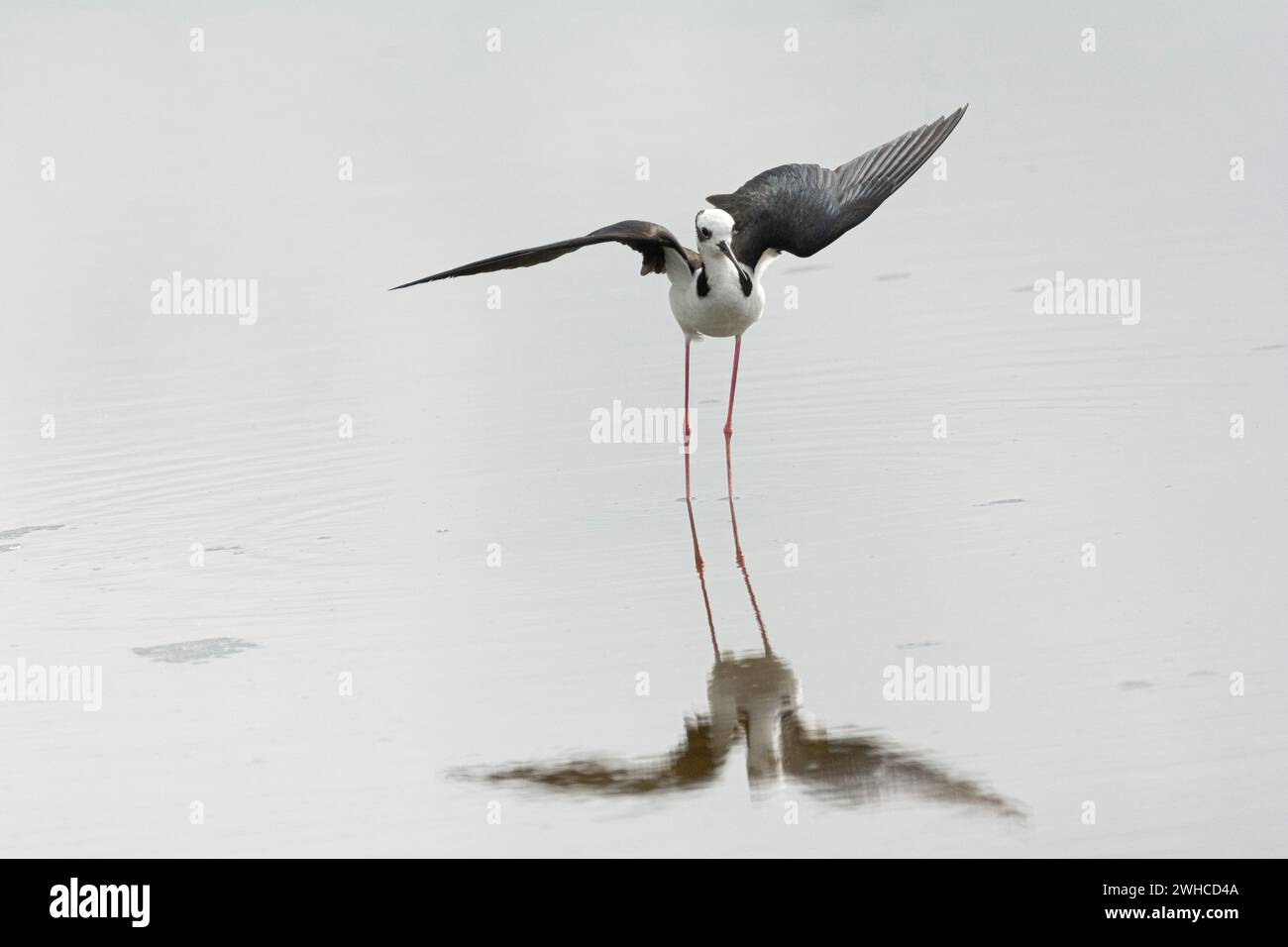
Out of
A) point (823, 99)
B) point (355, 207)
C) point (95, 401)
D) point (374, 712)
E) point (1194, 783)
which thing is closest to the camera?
point (1194, 783)

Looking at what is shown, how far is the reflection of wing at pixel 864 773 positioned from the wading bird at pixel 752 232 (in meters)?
3.21

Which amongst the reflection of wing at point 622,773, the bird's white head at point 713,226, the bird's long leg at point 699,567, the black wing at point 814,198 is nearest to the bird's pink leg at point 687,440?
the bird's long leg at point 699,567

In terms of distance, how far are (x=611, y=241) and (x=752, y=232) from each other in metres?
1.30

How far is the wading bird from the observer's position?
987 centimetres

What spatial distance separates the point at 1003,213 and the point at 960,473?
4.83 metres

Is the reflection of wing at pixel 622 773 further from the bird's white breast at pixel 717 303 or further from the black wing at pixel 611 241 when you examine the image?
the bird's white breast at pixel 717 303

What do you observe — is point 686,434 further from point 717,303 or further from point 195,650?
point 195,650

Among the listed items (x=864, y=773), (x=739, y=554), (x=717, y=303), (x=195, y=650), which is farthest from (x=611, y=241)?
(x=864, y=773)

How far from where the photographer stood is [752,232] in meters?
10.5

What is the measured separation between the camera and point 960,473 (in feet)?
29.9

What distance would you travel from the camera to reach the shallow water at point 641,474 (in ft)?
20.5

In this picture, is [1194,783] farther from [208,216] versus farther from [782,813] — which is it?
[208,216]

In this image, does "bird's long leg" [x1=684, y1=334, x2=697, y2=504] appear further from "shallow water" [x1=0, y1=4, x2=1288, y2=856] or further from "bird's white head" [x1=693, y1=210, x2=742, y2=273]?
"bird's white head" [x1=693, y1=210, x2=742, y2=273]

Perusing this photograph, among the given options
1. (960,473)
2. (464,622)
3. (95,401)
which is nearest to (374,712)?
(464,622)
